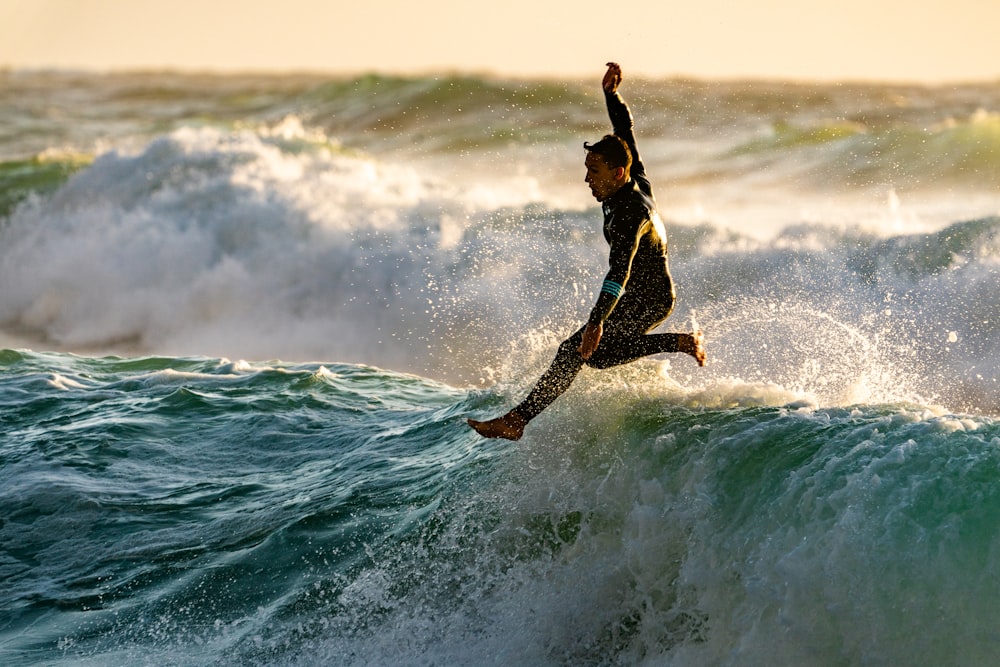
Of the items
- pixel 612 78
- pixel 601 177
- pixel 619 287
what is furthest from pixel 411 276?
pixel 619 287

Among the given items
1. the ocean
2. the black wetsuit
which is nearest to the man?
the black wetsuit

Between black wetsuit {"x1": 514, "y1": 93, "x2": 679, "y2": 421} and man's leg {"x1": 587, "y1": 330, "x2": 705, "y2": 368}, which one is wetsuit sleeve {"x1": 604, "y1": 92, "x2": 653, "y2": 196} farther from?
man's leg {"x1": 587, "y1": 330, "x2": 705, "y2": 368}

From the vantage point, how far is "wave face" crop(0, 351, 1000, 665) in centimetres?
538

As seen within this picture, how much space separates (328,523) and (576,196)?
55.6ft

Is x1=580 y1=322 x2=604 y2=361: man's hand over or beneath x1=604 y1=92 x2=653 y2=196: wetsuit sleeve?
beneath

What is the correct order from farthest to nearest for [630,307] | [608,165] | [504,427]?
[630,307] → [504,427] → [608,165]

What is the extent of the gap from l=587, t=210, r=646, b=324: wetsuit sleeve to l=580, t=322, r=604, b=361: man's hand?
3 centimetres

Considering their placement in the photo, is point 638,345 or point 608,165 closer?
point 608,165

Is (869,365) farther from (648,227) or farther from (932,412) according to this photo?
(648,227)

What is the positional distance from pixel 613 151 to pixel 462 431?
3463 millimetres

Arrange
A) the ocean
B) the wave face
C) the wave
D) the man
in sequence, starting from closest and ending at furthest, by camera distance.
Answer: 1. the wave face
2. the ocean
3. the man
4. the wave

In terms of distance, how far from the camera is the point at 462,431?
9266 mm

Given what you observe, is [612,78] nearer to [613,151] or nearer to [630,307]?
[613,151]

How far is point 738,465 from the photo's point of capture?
20.5ft
